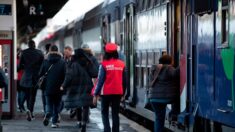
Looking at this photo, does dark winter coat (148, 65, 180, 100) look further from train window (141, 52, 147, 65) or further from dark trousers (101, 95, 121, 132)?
train window (141, 52, 147, 65)

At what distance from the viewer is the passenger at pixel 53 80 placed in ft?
53.2

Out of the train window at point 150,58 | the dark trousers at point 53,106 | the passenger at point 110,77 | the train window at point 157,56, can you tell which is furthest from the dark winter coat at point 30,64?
the passenger at point 110,77

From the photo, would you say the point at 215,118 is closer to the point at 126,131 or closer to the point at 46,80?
the point at 126,131

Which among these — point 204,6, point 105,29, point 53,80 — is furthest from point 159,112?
point 105,29

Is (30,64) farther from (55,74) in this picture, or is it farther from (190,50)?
(190,50)

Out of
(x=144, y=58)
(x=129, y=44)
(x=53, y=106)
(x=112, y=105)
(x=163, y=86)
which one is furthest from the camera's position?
(x=129, y=44)

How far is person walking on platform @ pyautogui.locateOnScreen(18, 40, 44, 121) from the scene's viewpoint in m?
18.4

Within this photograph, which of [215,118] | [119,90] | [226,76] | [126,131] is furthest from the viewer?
[126,131]

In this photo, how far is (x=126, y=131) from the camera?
15.9m

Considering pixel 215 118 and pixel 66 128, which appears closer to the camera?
pixel 215 118

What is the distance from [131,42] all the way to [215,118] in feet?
28.7

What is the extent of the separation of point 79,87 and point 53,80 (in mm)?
1353

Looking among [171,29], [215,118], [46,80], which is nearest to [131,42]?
[46,80]

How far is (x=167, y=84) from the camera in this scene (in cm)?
1320
